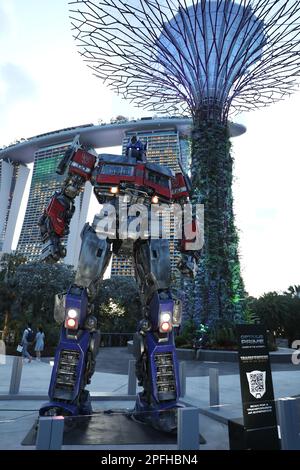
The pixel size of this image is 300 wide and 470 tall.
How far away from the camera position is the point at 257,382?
3396 mm

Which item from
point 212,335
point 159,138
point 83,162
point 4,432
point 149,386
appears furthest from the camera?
point 159,138

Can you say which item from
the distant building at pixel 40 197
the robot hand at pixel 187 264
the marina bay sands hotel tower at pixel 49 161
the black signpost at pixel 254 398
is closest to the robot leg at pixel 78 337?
the robot hand at pixel 187 264

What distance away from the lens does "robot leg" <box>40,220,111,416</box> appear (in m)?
4.26

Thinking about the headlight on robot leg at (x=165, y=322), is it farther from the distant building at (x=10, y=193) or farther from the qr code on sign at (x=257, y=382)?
the distant building at (x=10, y=193)

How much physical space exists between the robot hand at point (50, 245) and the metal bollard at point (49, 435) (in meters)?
3.10

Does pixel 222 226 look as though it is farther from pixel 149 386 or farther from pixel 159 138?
pixel 159 138

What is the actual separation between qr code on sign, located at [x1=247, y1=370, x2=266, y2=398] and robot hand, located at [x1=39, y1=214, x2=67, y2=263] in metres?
3.17

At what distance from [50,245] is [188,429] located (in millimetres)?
3430

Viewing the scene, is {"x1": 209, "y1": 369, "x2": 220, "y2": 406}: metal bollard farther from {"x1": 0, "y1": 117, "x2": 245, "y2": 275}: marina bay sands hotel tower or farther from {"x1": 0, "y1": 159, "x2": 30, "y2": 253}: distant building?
{"x1": 0, "y1": 159, "x2": 30, "y2": 253}: distant building

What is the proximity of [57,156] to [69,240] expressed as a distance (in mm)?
30543

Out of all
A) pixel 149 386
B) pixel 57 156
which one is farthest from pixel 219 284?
pixel 57 156

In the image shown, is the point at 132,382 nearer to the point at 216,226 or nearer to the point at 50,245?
the point at 50,245

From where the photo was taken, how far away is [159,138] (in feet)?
317

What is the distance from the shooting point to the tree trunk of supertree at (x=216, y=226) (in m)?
15.9
